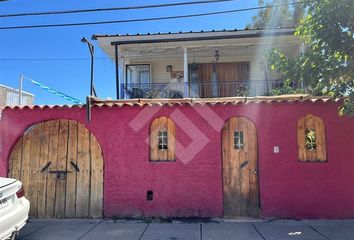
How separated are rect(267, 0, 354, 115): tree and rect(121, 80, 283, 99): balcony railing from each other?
5216mm

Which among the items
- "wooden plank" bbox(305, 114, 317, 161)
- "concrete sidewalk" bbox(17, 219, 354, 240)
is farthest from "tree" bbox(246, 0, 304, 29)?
"concrete sidewalk" bbox(17, 219, 354, 240)

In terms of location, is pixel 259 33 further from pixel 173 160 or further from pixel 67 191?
pixel 67 191

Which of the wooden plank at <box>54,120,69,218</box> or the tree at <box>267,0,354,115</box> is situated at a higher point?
the tree at <box>267,0,354,115</box>

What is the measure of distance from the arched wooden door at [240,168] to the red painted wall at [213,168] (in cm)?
16

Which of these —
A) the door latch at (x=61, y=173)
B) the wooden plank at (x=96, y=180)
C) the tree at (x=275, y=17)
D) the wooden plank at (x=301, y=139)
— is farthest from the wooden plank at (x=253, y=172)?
the tree at (x=275, y=17)

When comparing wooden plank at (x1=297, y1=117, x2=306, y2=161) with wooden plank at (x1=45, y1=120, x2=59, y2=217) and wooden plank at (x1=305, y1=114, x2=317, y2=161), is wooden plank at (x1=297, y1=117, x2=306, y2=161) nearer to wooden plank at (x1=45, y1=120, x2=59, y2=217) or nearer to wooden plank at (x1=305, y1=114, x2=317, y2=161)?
wooden plank at (x1=305, y1=114, x2=317, y2=161)

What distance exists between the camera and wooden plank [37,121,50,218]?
26.3ft

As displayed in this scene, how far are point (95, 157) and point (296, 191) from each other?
4892mm

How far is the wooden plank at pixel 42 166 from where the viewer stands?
803 cm

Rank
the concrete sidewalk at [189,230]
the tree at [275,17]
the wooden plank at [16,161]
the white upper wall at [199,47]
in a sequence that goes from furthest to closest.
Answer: the tree at [275,17] < the white upper wall at [199,47] < the wooden plank at [16,161] < the concrete sidewalk at [189,230]

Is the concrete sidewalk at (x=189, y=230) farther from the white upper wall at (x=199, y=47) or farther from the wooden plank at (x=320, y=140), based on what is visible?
the white upper wall at (x=199, y=47)

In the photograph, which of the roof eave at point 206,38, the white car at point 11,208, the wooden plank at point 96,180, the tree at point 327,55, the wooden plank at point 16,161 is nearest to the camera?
the white car at point 11,208

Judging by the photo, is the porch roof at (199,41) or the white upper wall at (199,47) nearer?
the porch roof at (199,41)

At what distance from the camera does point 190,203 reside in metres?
7.75
